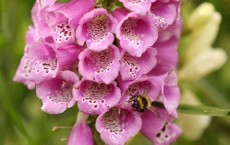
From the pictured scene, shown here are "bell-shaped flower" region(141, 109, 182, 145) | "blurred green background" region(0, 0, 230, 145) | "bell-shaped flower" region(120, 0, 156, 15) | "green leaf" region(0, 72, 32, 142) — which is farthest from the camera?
"blurred green background" region(0, 0, 230, 145)

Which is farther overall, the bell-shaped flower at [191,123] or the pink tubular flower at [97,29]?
the bell-shaped flower at [191,123]

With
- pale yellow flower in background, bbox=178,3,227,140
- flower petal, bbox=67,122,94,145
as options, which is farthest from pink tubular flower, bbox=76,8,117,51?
pale yellow flower in background, bbox=178,3,227,140

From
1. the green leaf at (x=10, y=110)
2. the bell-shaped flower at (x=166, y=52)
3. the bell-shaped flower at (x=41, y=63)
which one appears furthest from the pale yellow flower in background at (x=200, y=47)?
the bell-shaped flower at (x=41, y=63)

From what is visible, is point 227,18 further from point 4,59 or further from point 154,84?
point 154,84

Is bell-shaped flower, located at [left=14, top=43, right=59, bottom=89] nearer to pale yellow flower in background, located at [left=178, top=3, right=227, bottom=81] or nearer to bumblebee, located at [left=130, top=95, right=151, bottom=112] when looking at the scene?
bumblebee, located at [left=130, top=95, right=151, bottom=112]

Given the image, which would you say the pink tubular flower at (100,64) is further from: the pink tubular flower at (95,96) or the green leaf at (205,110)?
the green leaf at (205,110)

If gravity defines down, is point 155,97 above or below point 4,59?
above

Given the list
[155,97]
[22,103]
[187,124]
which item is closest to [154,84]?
[155,97]
